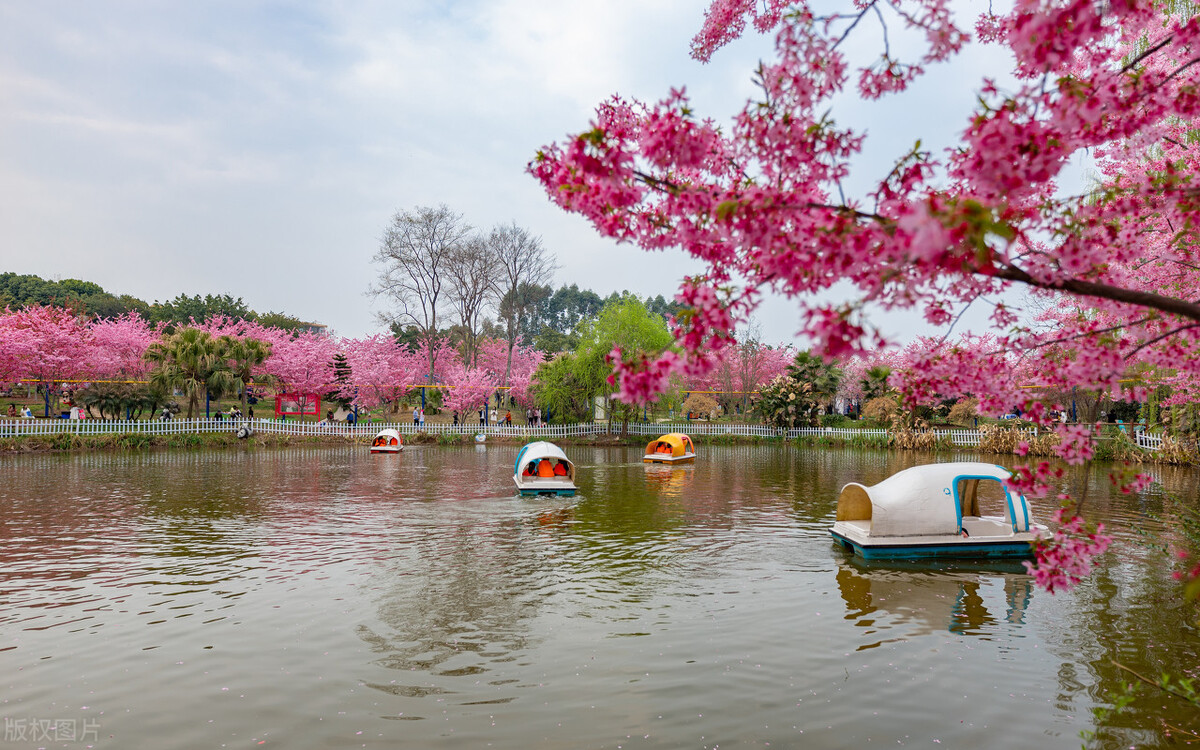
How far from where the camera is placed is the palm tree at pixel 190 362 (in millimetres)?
36500

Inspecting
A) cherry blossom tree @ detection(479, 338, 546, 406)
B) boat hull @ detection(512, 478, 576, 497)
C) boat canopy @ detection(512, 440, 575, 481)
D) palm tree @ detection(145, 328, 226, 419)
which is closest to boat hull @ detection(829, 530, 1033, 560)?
boat hull @ detection(512, 478, 576, 497)

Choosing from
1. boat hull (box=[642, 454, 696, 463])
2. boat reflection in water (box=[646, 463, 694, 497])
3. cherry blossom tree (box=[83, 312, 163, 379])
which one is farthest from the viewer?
cherry blossom tree (box=[83, 312, 163, 379])

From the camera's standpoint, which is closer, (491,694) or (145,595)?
(491,694)

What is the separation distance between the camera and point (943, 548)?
1071 centimetres

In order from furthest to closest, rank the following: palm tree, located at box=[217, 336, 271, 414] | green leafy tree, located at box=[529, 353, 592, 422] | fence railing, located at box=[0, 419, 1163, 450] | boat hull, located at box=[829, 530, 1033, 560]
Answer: green leafy tree, located at box=[529, 353, 592, 422], palm tree, located at box=[217, 336, 271, 414], fence railing, located at box=[0, 419, 1163, 450], boat hull, located at box=[829, 530, 1033, 560]

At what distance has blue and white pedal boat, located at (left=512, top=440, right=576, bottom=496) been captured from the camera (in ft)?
58.3

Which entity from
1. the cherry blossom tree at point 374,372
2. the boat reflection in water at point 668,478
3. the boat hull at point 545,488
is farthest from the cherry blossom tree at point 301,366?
the boat hull at point 545,488

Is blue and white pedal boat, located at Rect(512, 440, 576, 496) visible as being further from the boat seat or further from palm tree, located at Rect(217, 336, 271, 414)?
palm tree, located at Rect(217, 336, 271, 414)

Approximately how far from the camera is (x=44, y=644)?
23.3ft

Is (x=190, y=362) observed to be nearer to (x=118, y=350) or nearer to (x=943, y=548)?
(x=118, y=350)

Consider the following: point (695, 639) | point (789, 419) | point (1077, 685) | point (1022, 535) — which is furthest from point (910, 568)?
point (789, 419)

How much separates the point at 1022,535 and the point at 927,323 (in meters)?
8.85

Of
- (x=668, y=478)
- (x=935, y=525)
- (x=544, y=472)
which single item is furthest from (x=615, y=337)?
(x=935, y=525)

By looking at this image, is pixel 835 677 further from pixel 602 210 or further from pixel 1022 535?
pixel 1022 535
